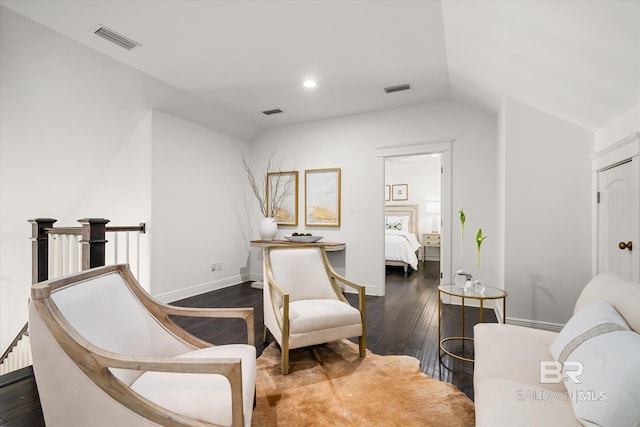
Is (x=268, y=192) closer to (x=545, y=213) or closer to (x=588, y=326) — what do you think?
(x=545, y=213)

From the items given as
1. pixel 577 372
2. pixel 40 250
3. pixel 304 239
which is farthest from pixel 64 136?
pixel 577 372

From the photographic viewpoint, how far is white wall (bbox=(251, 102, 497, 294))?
3.87 meters

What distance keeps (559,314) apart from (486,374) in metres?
2.07

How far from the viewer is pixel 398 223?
8.03 m

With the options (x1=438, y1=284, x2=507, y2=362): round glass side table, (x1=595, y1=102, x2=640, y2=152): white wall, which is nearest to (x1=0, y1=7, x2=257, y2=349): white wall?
(x1=438, y1=284, x2=507, y2=362): round glass side table

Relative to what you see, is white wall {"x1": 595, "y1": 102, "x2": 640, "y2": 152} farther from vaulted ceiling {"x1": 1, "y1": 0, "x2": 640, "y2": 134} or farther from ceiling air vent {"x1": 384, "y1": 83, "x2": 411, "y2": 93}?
ceiling air vent {"x1": 384, "y1": 83, "x2": 411, "y2": 93}

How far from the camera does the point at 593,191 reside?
272cm

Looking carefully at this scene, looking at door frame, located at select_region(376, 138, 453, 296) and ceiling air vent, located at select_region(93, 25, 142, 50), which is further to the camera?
door frame, located at select_region(376, 138, 453, 296)

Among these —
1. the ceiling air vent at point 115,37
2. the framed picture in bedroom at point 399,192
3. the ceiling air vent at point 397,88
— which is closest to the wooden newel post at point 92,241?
the ceiling air vent at point 115,37

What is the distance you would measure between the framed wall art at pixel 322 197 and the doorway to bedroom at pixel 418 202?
3.30 metres

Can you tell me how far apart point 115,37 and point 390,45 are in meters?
2.32

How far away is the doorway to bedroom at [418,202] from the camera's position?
784 cm

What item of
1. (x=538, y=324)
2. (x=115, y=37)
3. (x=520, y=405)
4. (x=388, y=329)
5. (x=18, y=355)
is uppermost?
(x=115, y=37)

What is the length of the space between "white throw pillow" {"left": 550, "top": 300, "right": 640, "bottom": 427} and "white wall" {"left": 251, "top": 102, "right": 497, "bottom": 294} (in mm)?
2671
